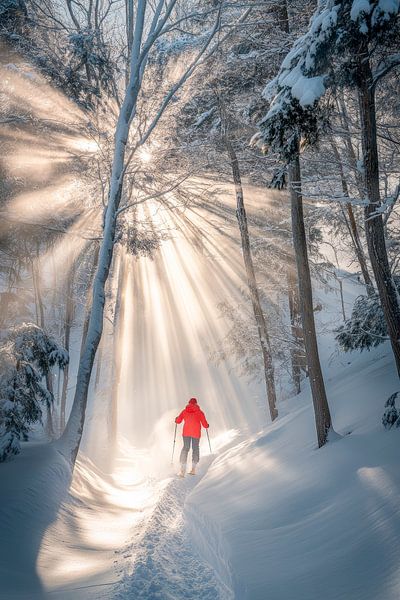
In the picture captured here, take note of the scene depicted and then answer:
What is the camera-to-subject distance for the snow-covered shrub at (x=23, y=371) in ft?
24.0

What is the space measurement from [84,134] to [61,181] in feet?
4.92

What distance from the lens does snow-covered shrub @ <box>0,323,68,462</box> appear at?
24.0 ft

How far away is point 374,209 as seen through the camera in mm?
5656

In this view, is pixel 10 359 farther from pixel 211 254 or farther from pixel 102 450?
pixel 102 450

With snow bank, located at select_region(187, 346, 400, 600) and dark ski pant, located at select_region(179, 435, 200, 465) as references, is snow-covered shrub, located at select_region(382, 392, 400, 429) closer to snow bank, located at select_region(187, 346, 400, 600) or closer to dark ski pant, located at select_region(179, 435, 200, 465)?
snow bank, located at select_region(187, 346, 400, 600)

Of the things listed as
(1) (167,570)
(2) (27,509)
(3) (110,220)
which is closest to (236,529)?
(1) (167,570)

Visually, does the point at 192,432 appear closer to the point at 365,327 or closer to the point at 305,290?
the point at 305,290

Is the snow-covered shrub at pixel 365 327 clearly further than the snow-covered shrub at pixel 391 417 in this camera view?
Yes

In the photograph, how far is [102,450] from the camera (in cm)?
2050

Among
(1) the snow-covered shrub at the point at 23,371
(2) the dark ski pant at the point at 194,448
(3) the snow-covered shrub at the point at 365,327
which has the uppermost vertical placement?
(1) the snow-covered shrub at the point at 23,371

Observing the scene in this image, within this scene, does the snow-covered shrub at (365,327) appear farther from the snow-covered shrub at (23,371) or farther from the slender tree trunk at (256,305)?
the snow-covered shrub at (23,371)

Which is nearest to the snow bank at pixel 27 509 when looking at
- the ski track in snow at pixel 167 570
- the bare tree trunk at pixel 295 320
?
the ski track in snow at pixel 167 570

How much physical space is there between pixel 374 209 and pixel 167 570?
5.52 metres

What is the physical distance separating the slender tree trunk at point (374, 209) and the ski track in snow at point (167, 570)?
400 cm
